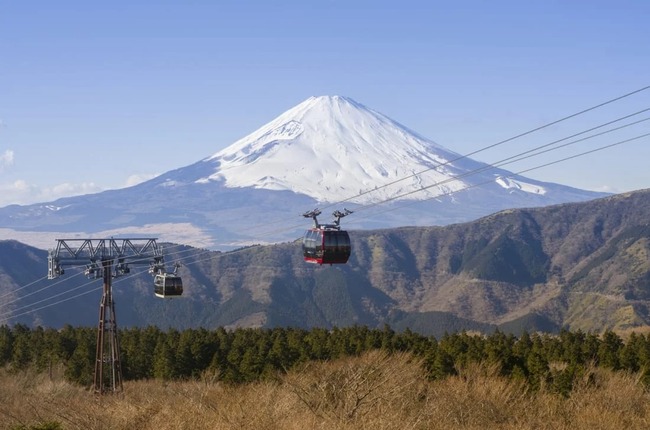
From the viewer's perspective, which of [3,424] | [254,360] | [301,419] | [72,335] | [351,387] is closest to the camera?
[301,419]

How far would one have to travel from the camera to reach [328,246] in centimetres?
5122

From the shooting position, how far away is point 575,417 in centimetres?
4216

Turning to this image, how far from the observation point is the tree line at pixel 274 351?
76312mm

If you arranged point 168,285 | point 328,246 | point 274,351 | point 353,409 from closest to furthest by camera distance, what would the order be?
point 353,409, point 328,246, point 168,285, point 274,351

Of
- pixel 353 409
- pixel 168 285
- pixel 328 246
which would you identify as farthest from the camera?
pixel 168 285

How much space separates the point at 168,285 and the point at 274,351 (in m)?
27.6

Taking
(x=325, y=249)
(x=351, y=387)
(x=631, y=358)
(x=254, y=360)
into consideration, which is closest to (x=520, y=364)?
(x=631, y=358)

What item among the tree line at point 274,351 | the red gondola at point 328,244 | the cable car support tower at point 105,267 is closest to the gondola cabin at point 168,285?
the cable car support tower at point 105,267

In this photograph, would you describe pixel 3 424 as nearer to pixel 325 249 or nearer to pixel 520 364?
pixel 325 249

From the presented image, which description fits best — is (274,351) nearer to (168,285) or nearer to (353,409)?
(168,285)

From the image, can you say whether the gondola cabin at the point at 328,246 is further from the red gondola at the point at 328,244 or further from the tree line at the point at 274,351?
the tree line at the point at 274,351

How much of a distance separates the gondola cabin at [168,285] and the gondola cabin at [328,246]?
10.9 meters

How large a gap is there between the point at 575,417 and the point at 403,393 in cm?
811

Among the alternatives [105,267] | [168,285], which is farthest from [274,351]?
[105,267]
